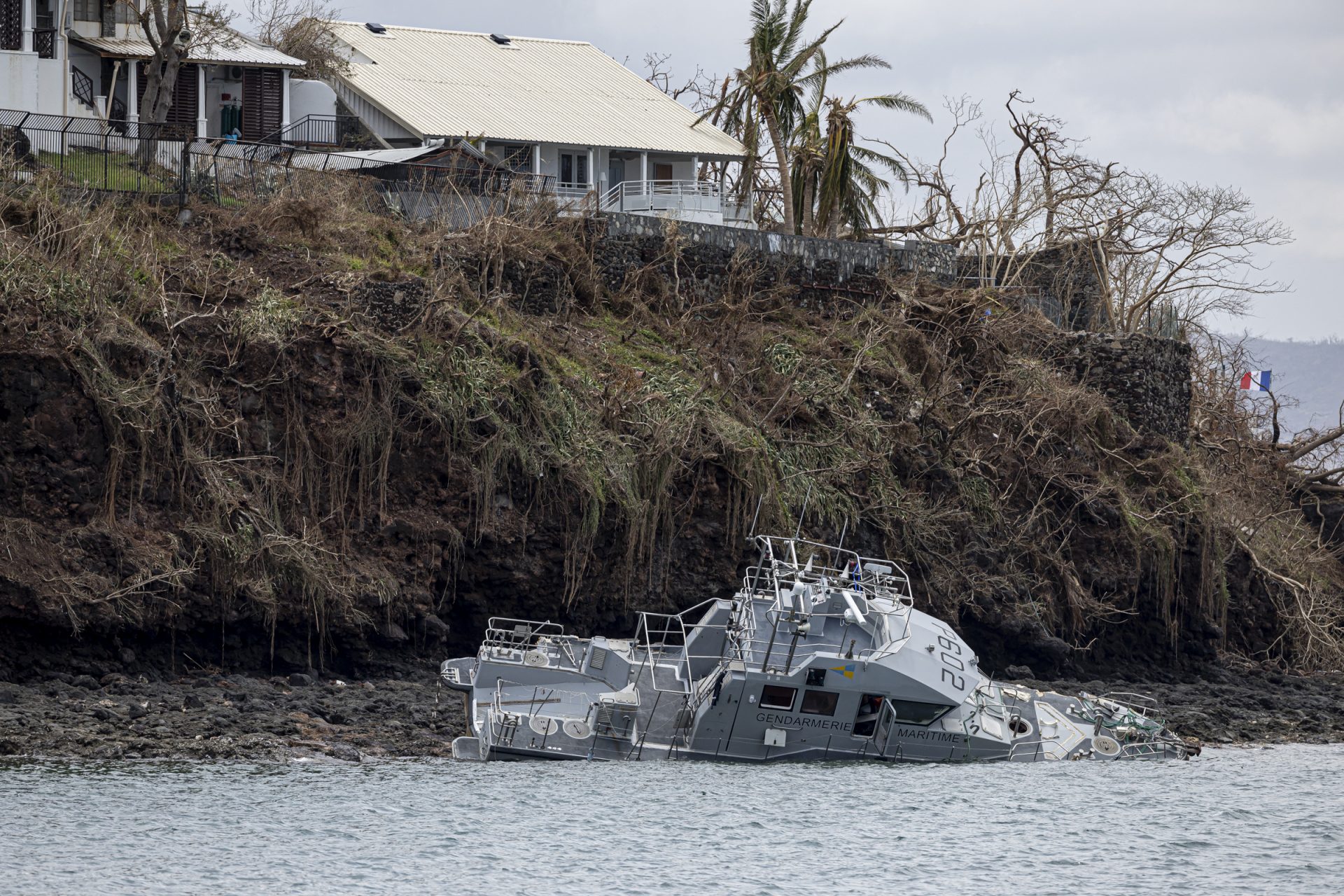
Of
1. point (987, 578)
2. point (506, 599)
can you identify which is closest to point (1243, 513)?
point (987, 578)

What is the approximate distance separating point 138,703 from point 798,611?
33.2 ft

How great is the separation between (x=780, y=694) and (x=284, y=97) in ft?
85.8

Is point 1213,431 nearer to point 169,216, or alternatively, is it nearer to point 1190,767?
point 1190,767

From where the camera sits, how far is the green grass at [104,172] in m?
34.8

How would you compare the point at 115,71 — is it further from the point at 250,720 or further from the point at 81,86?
the point at 250,720

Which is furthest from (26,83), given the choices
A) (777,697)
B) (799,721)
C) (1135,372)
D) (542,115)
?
(1135,372)

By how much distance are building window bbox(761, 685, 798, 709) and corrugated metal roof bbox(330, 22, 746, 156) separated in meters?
24.1

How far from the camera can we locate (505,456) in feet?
108

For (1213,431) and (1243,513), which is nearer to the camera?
(1243,513)

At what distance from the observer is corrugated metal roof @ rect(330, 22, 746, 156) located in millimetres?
46688

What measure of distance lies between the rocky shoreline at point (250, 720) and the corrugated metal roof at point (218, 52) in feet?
62.8

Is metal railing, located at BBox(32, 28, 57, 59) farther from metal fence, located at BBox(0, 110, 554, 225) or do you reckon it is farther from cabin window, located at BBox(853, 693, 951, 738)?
cabin window, located at BBox(853, 693, 951, 738)

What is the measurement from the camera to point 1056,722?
1089 inches

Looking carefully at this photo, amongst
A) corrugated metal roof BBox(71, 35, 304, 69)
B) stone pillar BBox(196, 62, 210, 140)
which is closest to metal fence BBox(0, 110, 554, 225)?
stone pillar BBox(196, 62, 210, 140)
